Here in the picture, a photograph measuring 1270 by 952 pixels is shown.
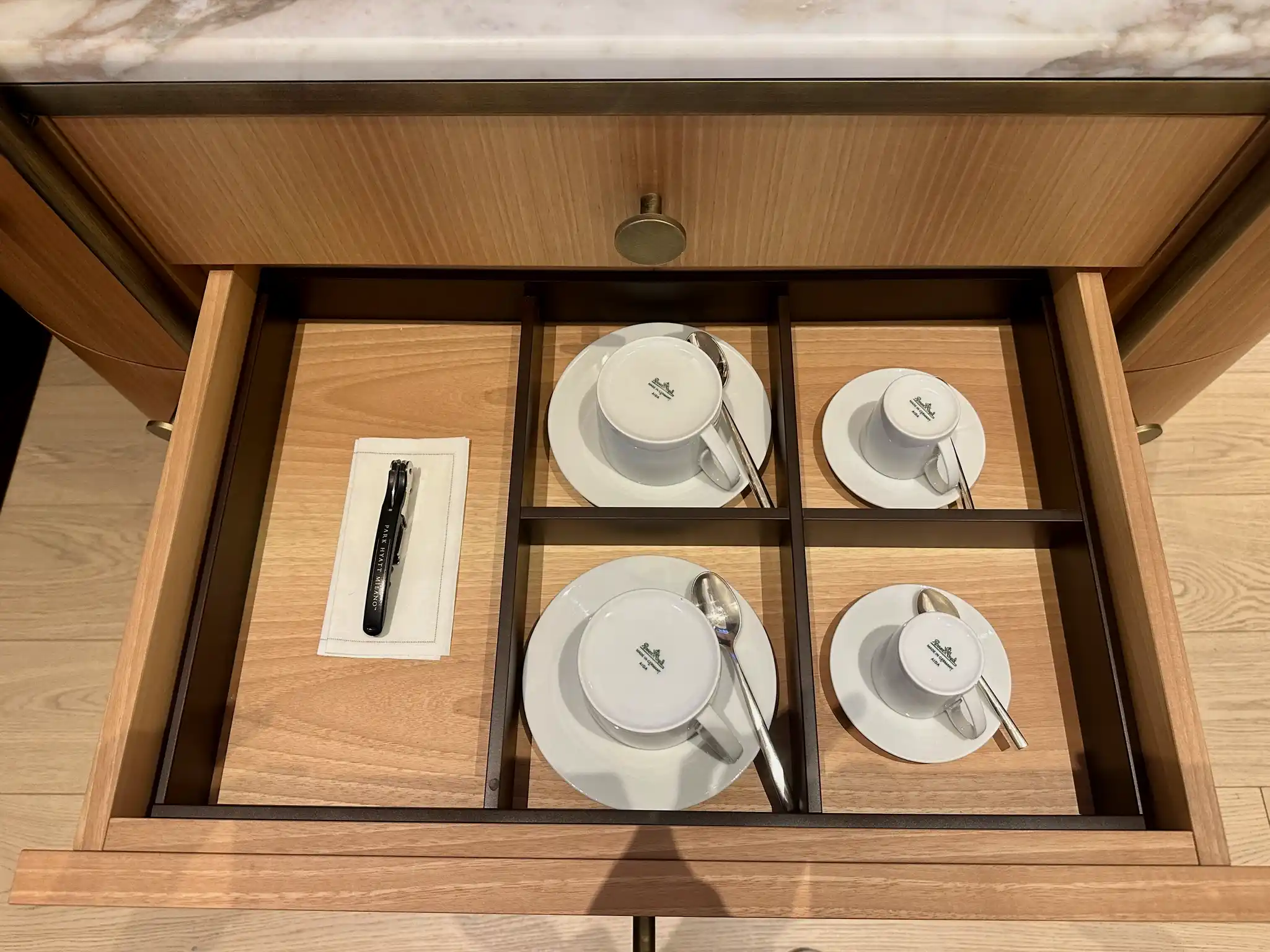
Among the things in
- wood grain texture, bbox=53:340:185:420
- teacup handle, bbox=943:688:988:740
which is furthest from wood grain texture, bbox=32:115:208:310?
teacup handle, bbox=943:688:988:740

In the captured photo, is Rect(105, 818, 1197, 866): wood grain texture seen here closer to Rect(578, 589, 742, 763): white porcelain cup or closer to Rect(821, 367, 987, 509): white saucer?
Rect(578, 589, 742, 763): white porcelain cup

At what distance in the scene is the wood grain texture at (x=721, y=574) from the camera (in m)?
0.65

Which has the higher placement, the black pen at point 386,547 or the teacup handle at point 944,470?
the teacup handle at point 944,470

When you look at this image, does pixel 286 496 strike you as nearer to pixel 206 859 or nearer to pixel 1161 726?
pixel 206 859

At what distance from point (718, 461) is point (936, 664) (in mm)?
228

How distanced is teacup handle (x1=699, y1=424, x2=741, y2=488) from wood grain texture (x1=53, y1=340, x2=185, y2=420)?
52 centimetres

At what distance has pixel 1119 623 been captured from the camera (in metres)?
0.63

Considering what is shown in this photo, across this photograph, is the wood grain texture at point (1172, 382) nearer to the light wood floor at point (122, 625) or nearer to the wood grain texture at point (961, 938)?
the light wood floor at point (122, 625)

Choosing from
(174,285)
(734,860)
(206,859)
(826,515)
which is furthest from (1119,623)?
(174,285)

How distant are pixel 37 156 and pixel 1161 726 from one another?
2.80 feet

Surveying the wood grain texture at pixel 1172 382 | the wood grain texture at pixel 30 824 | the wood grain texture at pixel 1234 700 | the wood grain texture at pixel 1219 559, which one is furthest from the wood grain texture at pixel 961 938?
the wood grain texture at pixel 30 824

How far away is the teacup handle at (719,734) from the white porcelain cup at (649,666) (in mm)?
13

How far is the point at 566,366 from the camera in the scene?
2.63ft

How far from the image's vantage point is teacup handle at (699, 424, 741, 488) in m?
0.70
